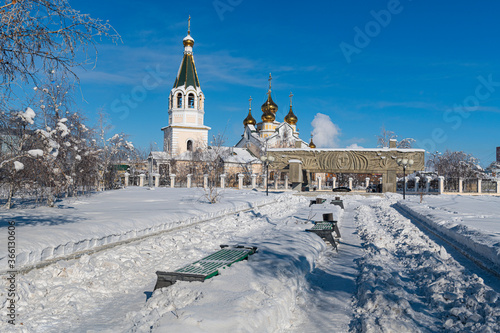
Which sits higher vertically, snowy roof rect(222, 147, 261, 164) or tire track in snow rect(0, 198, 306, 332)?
snowy roof rect(222, 147, 261, 164)

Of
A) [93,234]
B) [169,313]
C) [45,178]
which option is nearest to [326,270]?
[169,313]

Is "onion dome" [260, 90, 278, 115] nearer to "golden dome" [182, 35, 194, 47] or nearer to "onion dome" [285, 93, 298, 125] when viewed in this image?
"onion dome" [285, 93, 298, 125]

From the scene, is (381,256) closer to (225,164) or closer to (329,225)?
(329,225)

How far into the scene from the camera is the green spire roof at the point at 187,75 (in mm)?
53719

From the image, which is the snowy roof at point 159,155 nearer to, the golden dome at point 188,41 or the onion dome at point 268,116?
the golden dome at point 188,41

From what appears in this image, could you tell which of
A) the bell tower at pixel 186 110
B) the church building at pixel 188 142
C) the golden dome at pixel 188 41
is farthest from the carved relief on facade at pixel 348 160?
the golden dome at pixel 188 41

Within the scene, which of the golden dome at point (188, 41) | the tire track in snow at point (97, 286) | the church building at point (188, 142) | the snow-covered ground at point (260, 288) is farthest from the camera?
the golden dome at point (188, 41)

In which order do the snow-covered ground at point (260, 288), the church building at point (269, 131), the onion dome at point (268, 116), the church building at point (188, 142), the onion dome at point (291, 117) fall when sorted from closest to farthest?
1. the snow-covered ground at point (260, 288)
2. the church building at point (188, 142)
3. the church building at point (269, 131)
4. the onion dome at point (268, 116)
5. the onion dome at point (291, 117)

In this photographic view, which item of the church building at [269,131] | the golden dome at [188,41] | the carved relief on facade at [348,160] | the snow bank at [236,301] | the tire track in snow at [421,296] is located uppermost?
the golden dome at [188,41]

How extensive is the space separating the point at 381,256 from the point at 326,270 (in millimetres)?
1487

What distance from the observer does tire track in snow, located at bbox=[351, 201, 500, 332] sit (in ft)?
13.5

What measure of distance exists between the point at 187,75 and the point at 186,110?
16.6ft

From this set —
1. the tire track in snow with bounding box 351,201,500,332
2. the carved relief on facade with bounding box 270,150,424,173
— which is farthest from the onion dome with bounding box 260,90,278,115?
the tire track in snow with bounding box 351,201,500,332

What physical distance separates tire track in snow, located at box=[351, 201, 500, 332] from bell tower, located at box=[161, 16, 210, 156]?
49244mm
